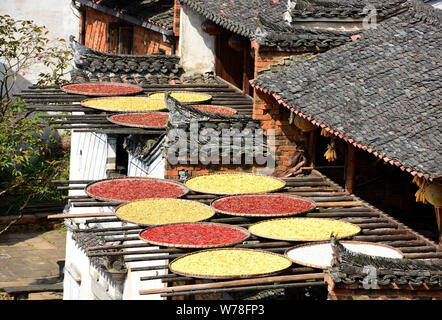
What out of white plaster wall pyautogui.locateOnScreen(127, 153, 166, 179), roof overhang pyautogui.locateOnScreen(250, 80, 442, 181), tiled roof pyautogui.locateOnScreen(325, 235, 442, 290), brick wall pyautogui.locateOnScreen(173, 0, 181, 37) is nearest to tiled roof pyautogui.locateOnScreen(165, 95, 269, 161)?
white plaster wall pyautogui.locateOnScreen(127, 153, 166, 179)

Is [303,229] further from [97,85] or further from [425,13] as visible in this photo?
[97,85]

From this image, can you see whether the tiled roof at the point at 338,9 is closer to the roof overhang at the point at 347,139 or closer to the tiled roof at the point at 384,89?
the tiled roof at the point at 384,89

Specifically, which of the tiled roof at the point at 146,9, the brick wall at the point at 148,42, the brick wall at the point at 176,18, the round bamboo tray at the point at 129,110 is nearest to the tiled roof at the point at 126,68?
the brick wall at the point at 176,18

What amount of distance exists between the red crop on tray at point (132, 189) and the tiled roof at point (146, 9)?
1151 centimetres

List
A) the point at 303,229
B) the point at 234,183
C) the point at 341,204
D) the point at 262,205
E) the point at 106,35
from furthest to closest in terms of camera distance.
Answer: the point at 106,35, the point at 234,183, the point at 341,204, the point at 262,205, the point at 303,229

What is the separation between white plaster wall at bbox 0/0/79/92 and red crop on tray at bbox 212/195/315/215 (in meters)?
24.6

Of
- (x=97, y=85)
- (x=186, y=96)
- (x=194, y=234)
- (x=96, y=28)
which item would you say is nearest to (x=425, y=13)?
(x=186, y=96)

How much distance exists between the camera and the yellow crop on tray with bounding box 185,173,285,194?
754 inches

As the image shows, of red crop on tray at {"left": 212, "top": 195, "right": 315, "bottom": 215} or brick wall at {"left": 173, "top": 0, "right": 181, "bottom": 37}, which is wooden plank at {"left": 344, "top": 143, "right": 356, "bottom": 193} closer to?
red crop on tray at {"left": 212, "top": 195, "right": 315, "bottom": 215}

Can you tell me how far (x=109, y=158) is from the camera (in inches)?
1000

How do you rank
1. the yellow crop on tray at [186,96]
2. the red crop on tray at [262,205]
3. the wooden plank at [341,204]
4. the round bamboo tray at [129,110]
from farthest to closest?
the yellow crop on tray at [186,96] < the round bamboo tray at [129,110] < the wooden plank at [341,204] < the red crop on tray at [262,205]

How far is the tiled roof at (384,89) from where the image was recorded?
1698 centimetres

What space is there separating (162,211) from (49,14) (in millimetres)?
26196

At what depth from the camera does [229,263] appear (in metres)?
14.7
